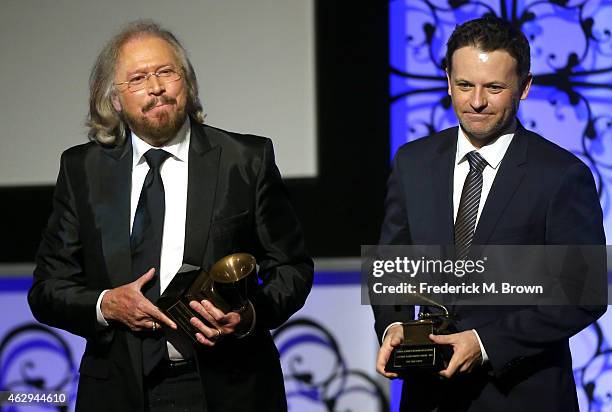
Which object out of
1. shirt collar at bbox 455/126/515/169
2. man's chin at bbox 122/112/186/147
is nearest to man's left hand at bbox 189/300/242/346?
man's chin at bbox 122/112/186/147

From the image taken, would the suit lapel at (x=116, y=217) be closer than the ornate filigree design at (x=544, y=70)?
Yes

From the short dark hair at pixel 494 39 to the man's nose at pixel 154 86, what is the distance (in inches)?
27.7

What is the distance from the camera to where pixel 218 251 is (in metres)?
2.47

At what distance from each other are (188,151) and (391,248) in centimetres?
56

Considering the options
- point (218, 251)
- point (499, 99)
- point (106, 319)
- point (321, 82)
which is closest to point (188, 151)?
point (218, 251)

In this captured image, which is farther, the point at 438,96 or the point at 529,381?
the point at 438,96

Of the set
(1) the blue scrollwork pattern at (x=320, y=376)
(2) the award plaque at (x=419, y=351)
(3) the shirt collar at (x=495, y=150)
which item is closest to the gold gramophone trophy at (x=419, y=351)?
(2) the award plaque at (x=419, y=351)

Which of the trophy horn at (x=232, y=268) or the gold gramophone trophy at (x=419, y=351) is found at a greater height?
the trophy horn at (x=232, y=268)

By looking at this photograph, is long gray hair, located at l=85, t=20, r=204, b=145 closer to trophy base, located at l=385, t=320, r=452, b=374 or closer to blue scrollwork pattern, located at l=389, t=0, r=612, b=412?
trophy base, located at l=385, t=320, r=452, b=374

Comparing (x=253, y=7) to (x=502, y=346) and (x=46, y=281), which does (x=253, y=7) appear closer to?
(x=46, y=281)

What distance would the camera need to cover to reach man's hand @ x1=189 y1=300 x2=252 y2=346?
2.29 meters

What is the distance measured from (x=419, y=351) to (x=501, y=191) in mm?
438

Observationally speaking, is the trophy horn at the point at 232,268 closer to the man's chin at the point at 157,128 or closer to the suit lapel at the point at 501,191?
the man's chin at the point at 157,128

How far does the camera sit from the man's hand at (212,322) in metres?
2.29
